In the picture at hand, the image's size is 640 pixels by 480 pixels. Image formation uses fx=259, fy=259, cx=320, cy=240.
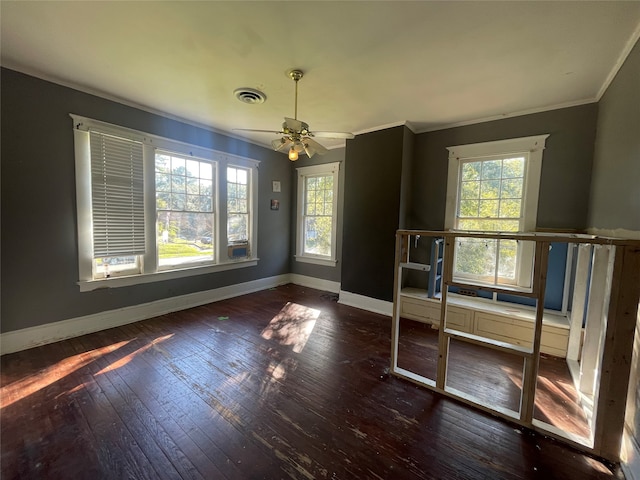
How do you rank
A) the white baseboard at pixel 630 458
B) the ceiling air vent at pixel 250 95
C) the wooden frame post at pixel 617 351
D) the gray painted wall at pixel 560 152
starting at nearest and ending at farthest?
the white baseboard at pixel 630 458, the wooden frame post at pixel 617 351, the ceiling air vent at pixel 250 95, the gray painted wall at pixel 560 152

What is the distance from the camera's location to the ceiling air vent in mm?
2826

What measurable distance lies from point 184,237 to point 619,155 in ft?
16.3

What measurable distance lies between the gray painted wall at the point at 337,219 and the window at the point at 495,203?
73.5 inches

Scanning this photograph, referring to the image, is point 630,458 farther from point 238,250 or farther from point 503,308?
point 238,250

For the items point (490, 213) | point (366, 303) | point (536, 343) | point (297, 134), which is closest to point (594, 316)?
point (536, 343)

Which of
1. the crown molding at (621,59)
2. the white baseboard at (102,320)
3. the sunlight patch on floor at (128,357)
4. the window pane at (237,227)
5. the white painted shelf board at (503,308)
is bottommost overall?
the sunlight patch on floor at (128,357)

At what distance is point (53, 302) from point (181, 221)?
1660 mm

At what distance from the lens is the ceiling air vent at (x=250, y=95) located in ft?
9.27

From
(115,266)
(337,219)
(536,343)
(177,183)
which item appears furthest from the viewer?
(337,219)

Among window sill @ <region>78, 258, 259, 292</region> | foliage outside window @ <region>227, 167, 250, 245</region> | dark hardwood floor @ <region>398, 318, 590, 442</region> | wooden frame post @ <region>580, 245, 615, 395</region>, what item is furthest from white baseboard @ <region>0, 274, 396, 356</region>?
wooden frame post @ <region>580, 245, 615, 395</region>

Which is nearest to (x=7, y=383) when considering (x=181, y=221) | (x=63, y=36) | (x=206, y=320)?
(x=206, y=320)

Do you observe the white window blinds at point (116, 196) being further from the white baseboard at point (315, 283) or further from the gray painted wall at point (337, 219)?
the white baseboard at point (315, 283)

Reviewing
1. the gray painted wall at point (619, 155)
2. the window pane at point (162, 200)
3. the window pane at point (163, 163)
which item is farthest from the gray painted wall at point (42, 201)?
the gray painted wall at point (619, 155)

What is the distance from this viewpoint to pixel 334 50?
2129 millimetres
